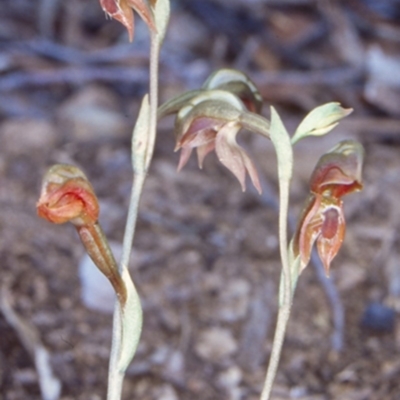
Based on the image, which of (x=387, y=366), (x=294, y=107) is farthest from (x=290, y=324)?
(x=294, y=107)

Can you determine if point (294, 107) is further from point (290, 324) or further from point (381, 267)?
point (290, 324)

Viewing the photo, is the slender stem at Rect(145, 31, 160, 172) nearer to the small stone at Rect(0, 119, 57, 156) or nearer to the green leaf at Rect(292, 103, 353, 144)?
the green leaf at Rect(292, 103, 353, 144)

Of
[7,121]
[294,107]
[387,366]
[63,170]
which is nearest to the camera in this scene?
[63,170]

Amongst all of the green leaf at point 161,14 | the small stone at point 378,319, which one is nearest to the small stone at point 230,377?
the small stone at point 378,319

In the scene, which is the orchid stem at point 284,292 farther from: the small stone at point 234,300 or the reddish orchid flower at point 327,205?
the small stone at point 234,300

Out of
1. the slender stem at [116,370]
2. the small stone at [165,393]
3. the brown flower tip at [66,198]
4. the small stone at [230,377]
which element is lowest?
the small stone at [165,393]
